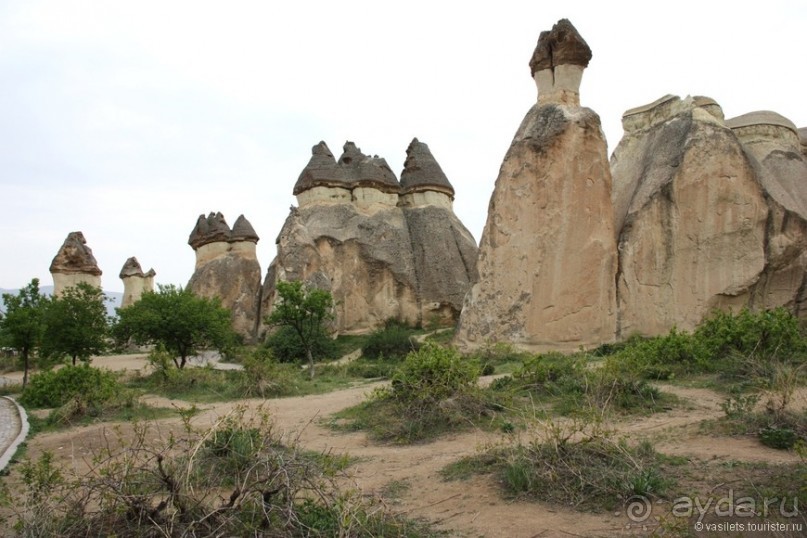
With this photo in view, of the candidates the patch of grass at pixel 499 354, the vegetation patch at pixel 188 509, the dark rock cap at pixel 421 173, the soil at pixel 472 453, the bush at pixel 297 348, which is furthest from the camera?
the dark rock cap at pixel 421 173

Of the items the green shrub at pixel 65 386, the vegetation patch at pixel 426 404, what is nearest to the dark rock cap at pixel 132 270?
the green shrub at pixel 65 386

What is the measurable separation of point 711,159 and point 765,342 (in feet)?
22.1

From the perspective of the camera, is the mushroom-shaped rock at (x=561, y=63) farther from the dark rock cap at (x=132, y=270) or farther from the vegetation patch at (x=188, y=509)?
the dark rock cap at (x=132, y=270)

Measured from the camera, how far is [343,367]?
51.0 feet

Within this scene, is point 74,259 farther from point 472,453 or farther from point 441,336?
point 472,453

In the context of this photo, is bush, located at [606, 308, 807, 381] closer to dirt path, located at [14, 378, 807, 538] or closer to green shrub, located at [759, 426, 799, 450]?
dirt path, located at [14, 378, 807, 538]

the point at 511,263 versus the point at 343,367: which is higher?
the point at 511,263

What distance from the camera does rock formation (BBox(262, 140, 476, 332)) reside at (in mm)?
23141

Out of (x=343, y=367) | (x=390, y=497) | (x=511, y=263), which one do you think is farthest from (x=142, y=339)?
(x=390, y=497)

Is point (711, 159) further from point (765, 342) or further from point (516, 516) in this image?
point (516, 516)

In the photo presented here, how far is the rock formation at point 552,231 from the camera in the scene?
14.5 m

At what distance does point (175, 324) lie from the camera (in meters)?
16.2

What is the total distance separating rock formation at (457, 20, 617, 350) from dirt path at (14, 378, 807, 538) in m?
6.49

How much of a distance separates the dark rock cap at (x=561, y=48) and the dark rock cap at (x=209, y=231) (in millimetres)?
17326
